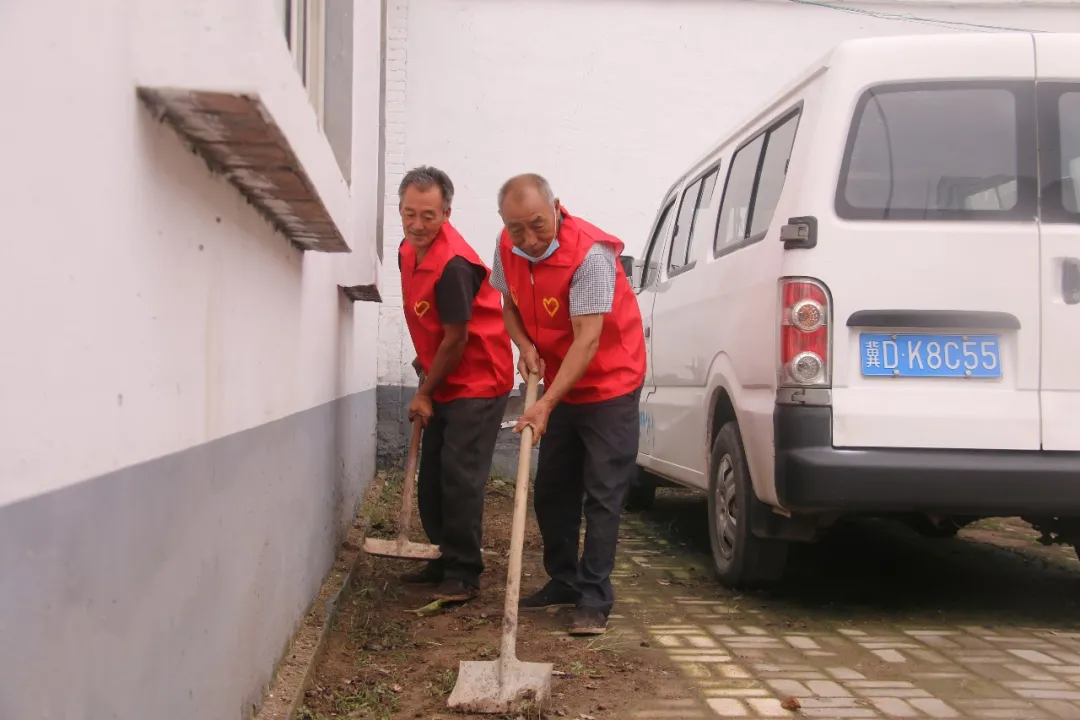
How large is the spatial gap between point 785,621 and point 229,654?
2497 mm

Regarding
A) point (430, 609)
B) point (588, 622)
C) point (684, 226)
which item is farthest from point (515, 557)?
point (684, 226)

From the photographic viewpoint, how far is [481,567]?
4.65 m

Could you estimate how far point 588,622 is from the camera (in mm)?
4098

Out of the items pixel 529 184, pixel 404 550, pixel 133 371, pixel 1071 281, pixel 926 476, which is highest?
pixel 529 184

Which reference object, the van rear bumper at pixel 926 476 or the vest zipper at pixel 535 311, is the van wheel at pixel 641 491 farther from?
the van rear bumper at pixel 926 476

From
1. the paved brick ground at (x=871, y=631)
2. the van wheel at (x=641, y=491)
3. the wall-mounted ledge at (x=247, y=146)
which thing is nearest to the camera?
the wall-mounted ledge at (x=247, y=146)

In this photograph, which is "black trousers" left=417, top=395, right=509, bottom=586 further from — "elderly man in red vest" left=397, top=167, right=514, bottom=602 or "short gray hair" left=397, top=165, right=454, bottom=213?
"short gray hair" left=397, top=165, right=454, bottom=213

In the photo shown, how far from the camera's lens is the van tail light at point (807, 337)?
3902 mm

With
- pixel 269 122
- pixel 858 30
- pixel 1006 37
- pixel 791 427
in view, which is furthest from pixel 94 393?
pixel 858 30

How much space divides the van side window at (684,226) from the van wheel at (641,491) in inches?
67.0

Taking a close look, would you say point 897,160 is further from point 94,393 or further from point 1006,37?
point 94,393

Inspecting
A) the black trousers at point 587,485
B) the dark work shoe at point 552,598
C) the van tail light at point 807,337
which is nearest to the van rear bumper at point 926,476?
the van tail light at point 807,337

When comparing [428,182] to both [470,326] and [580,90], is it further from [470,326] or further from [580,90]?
[580,90]

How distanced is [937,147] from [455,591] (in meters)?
2.50
